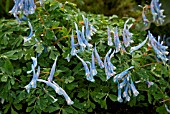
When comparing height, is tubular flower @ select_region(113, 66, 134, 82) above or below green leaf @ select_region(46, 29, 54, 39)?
below

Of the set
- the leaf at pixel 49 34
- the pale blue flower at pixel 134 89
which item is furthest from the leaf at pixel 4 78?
the pale blue flower at pixel 134 89

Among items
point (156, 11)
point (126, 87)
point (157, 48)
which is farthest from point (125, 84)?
point (156, 11)

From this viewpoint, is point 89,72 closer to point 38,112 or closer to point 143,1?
point 38,112

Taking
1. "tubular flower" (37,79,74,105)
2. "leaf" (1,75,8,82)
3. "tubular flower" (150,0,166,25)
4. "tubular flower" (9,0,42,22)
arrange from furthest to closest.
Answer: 1. "tubular flower" (150,0,166,25)
2. "tubular flower" (9,0,42,22)
3. "leaf" (1,75,8,82)
4. "tubular flower" (37,79,74,105)

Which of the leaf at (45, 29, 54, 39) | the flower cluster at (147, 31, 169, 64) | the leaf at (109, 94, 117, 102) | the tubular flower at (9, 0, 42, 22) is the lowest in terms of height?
the leaf at (109, 94, 117, 102)

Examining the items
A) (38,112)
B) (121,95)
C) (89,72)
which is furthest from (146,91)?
(38,112)

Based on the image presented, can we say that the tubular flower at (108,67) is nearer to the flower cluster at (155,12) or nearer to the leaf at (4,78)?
the leaf at (4,78)

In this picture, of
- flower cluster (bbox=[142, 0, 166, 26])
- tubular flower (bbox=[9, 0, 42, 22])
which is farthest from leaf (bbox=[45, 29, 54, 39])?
flower cluster (bbox=[142, 0, 166, 26])

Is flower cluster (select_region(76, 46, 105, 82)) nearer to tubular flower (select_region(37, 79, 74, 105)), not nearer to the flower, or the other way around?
tubular flower (select_region(37, 79, 74, 105))
